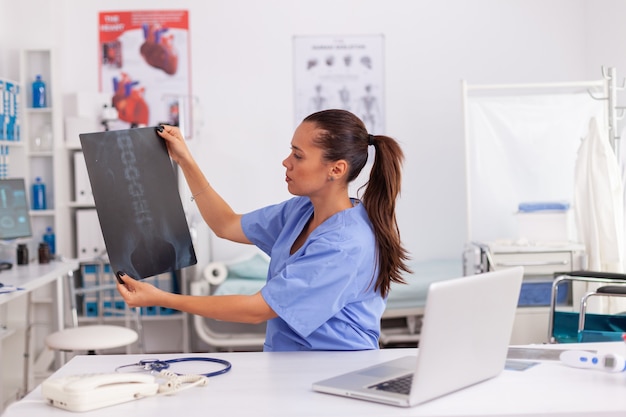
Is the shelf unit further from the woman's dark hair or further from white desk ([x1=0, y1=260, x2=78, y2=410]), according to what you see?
the woman's dark hair

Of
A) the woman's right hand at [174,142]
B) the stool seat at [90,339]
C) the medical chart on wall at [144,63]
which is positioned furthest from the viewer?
the medical chart on wall at [144,63]

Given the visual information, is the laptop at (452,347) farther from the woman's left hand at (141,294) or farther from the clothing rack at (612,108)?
the clothing rack at (612,108)

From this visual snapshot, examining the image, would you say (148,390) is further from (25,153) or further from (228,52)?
(228,52)

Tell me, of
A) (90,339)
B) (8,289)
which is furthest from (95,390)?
(90,339)

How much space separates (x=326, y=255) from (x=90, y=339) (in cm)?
195

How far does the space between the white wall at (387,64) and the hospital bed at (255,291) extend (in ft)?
1.86

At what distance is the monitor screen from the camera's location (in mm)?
4020

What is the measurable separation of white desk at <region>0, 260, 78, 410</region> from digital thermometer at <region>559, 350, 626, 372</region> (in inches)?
103

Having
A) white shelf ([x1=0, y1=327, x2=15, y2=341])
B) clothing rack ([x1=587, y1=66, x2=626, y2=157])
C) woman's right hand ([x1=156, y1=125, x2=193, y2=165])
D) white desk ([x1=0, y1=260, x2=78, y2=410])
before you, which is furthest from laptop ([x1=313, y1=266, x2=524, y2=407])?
clothing rack ([x1=587, y1=66, x2=626, y2=157])

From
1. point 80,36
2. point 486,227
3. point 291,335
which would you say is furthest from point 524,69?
point 291,335

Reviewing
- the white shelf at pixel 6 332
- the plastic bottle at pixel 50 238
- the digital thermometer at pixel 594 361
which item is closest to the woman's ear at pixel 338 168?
the digital thermometer at pixel 594 361

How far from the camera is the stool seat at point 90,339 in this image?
344 centimetres

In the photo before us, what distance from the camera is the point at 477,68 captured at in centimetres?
532

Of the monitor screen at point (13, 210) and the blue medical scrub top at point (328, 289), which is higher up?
the monitor screen at point (13, 210)
